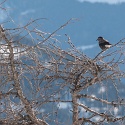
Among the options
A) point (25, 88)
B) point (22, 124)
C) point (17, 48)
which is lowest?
point (22, 124)

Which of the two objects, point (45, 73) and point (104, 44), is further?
point (104, 44)

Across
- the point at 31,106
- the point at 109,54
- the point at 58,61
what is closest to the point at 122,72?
the point at 109,54

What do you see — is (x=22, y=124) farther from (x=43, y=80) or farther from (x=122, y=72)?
(x=122, y=72)

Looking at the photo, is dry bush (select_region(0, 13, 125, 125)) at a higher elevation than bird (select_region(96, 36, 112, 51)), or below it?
below

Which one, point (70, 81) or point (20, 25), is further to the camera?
point (70, 81)

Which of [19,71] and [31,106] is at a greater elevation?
[19,71]

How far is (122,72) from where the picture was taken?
17.8ft

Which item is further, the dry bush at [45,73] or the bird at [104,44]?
the bird at [104,44]

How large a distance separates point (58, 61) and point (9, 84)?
2.27ft

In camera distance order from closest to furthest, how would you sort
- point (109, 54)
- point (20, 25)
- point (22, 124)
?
1. point (20, 25)
2. point (109, 54)
3. point (22, 124)

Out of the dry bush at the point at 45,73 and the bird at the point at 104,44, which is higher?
the bird at the point at 104,44

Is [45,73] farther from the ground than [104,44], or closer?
closer

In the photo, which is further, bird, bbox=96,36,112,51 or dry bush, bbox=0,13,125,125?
bird, bbox=96,36,112,51

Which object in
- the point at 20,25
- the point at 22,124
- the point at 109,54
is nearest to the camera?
the point at 20,25
